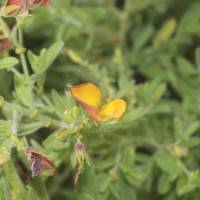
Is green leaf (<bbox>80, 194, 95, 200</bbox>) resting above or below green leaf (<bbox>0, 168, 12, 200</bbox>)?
below

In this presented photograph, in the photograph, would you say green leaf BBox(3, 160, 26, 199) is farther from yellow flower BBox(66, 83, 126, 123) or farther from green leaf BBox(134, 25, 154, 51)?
green leaf BBox(134, 25, 154, 51)

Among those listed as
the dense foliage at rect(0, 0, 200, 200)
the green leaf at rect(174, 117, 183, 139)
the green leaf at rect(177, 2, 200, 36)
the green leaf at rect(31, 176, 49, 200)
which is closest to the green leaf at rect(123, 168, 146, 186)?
the dense foliage at rect(0, 0, 200, 200)

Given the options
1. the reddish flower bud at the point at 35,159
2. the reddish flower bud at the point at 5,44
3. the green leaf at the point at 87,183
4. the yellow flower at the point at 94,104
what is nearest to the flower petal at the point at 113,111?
the yellow flower at the point at 94,104

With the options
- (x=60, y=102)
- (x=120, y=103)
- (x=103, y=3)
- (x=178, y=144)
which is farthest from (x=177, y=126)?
(x=103, y=3)

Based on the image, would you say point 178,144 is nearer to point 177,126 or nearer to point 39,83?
point 177,126

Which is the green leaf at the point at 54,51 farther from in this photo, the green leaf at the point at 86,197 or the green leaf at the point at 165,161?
the green leaf at the point at 165,161

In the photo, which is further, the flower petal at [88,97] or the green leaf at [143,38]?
the green leaf at [143,38]

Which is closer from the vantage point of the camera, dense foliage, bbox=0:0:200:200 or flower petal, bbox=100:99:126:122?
flower petal, bbox=100:99:126:122

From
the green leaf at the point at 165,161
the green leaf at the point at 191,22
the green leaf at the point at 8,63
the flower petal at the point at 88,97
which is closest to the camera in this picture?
the flower petal at the point at 88,97
